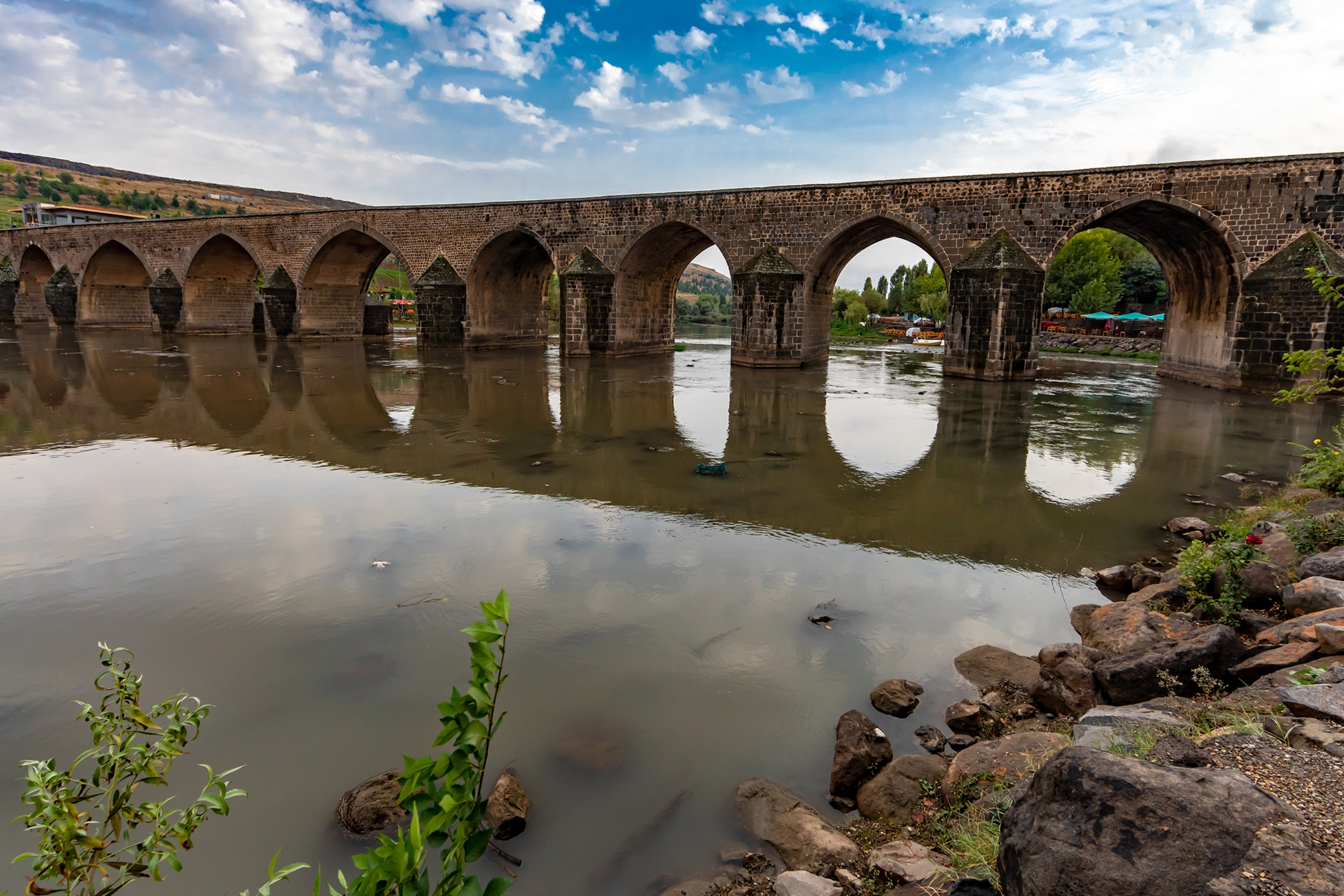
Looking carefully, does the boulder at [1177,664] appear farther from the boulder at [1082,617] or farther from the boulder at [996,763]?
the boulder at [1082,617]

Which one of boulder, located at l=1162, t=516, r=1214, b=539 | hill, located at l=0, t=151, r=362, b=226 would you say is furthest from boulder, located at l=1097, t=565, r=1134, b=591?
hill, located at l=0, t=151, r=362, b=226

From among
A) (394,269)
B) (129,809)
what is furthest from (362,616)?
(394,269)

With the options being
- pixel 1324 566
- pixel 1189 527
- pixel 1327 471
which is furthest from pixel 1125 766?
pixel 1327 471

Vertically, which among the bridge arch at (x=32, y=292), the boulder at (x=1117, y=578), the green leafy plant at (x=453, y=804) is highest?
the bridge arch at (x=32, y=292)

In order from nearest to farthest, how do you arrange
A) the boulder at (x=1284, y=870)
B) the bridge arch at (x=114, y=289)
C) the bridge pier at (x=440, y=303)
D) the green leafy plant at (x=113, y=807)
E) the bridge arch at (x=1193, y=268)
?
the green leafy plant at (x=113, y=807) < the boulder at (x=1284, y=870) < the bridge arch at (x=1193, y=268) < the bridge pier at (x=440, y=303) < the bridge arch at (x=114, y=289)

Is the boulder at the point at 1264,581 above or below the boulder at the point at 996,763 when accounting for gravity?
above

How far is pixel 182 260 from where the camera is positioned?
32.7 m

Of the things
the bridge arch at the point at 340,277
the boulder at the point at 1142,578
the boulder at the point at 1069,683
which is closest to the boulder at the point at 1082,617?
the boulder at the point at 1142,578

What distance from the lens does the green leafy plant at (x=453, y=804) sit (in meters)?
1.30

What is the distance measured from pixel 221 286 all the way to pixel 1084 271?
1903 inches

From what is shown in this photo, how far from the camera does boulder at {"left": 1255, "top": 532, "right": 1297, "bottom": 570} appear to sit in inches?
188

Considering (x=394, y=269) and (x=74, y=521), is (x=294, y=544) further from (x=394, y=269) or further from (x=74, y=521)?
(x=394, y=269)

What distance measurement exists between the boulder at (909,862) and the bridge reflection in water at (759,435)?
3.99 m

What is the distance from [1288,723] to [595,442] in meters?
8.95
